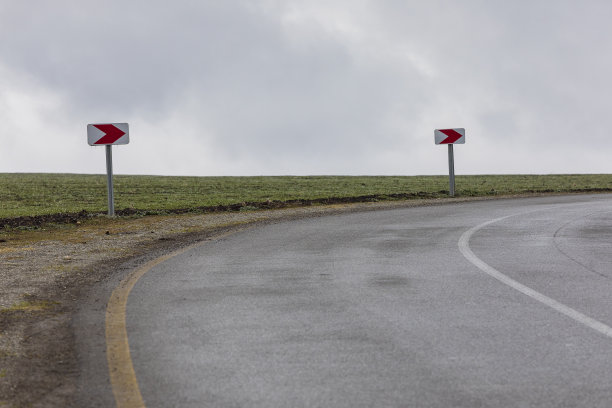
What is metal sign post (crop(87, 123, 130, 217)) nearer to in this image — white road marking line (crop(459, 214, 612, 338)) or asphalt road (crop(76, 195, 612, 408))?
asphalt road (crop(76, 195, 612, 408))

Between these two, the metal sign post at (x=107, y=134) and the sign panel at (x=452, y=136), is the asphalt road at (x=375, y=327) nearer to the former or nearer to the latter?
the metal sign post at (x=107, y=134)

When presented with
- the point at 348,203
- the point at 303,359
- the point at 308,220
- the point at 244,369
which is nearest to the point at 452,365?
the point at 303,359

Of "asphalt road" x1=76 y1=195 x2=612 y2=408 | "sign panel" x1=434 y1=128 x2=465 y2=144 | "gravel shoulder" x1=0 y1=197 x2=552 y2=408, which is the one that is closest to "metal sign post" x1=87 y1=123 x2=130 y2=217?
"gravel shoulder" x1=0 y1=197 x2=552 y2=408

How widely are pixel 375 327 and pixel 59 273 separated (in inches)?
213

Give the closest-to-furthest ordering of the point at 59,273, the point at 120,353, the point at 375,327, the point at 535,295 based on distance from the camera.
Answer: the point at 120,353 → the point at 375,327 → the point at 535,295 → the point at 59,273

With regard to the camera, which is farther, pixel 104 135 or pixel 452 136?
pixel 452 136

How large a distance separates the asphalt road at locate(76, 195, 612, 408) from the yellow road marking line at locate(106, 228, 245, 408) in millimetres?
70

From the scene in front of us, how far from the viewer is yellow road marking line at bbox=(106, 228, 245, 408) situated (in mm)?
4922

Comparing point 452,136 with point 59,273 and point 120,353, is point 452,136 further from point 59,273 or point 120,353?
point 120,353

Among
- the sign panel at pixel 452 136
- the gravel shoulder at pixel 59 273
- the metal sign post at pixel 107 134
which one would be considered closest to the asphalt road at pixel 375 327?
the gravel shoulder at pixel 59 273

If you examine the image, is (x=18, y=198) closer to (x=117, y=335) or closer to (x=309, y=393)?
(x=117, y=335)

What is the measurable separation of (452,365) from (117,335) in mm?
2757

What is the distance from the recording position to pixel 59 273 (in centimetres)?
1059

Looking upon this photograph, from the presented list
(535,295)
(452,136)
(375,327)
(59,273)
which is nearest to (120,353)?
(375,327)
